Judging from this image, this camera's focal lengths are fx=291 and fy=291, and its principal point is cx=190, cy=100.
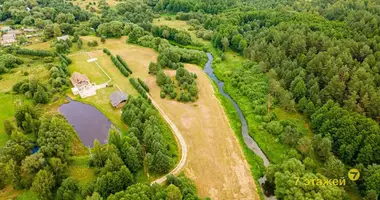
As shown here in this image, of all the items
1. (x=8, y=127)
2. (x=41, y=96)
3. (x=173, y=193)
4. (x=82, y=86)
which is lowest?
(x=8, y=127)

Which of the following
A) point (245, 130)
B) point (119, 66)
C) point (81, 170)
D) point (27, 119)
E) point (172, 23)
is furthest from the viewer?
point (172, 23)

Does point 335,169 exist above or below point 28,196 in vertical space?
above

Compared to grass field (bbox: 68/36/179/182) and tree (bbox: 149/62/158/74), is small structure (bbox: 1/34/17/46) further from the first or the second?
tree (bbox: 149/62/158/74)

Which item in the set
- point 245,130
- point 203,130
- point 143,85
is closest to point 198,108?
point 203,130

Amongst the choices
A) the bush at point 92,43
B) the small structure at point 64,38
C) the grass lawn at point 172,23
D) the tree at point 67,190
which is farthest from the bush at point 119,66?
the tree at point 67,190

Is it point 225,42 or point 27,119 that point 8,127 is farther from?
point 225,42

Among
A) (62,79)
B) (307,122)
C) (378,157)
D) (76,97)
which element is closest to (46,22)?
(62,79)
